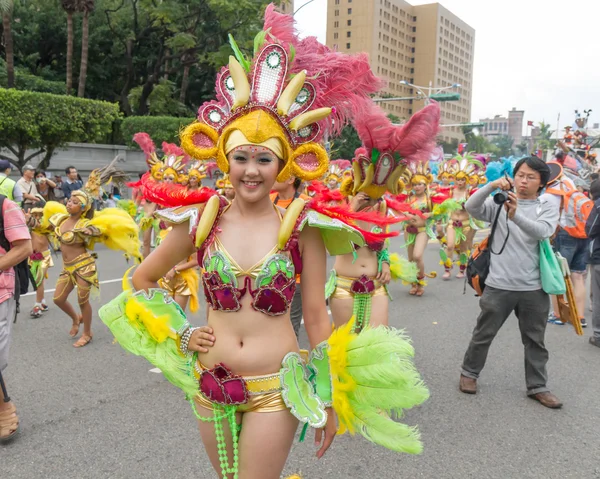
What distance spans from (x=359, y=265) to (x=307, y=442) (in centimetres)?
138

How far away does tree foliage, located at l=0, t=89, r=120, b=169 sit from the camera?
16375 millimetres

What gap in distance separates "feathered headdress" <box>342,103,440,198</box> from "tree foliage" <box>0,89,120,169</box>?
15.5 metres

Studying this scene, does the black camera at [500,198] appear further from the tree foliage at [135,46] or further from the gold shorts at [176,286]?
the tree foliage at [135,46]

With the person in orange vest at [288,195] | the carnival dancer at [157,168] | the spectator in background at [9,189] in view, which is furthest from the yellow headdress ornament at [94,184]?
the person in orange vest at [288,195]

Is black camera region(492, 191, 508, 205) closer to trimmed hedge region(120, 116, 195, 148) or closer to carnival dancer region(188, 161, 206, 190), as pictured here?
carnival dancer region(188, 161, 206, 190)

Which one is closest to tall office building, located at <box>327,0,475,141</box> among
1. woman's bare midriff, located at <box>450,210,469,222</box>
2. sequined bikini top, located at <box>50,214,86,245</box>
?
woman's bare midriff, located at <box>450,210,469,222</box>

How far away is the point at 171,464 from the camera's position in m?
3.20

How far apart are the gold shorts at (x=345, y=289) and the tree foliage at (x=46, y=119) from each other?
1573cm

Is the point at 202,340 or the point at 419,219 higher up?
the point at 419,219

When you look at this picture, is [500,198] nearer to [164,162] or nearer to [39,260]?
[39,260]

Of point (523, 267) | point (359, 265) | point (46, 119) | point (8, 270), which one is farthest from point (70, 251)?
point (46, 119)

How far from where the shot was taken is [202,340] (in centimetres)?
208

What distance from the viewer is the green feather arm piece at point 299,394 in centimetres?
197

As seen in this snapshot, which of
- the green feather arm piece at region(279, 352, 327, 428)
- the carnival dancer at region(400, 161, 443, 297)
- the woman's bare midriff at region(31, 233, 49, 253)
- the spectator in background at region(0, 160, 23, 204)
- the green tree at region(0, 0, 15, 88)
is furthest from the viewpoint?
the green tree at region(0, 0, 15, 88)
